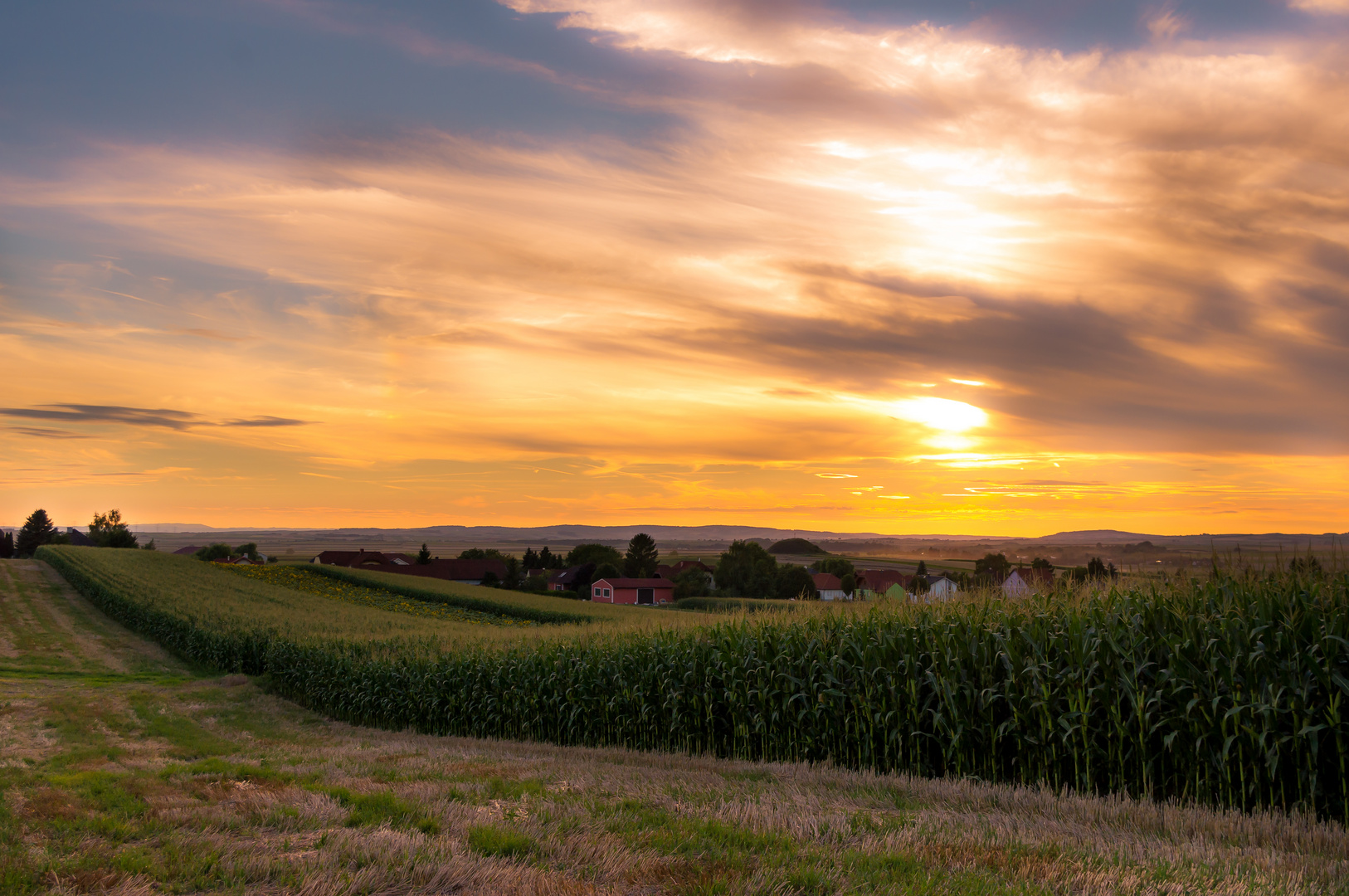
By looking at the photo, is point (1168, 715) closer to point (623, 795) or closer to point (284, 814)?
point (623, 795)

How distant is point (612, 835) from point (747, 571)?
91.7m

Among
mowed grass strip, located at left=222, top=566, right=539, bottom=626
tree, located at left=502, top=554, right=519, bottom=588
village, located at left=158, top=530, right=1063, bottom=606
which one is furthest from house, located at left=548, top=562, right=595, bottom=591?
mowed grass strip, located at left=222, top=566, right=539, bottom=626

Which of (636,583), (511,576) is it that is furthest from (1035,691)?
(511,576)

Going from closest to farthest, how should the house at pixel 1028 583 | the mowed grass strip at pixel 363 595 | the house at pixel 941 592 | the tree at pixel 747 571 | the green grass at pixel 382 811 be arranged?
the green grass at pixel 382 811, the house at pixel 1028 583, the house at pixel 941 592, the mowed grass strip at pixel 363 595, the tree at pixel 747 571

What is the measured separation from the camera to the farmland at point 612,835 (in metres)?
5.25

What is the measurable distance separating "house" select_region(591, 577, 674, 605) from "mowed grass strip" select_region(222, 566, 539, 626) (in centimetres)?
3059

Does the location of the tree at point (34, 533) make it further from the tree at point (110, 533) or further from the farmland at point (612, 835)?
the farmland at point (612, 835)

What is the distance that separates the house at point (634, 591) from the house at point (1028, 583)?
82.7m

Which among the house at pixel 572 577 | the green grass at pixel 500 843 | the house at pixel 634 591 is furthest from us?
the house at pixel 572 577

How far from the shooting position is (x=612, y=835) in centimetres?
626

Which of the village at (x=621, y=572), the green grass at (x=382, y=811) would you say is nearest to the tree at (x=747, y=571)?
the village at (x=621, y=572)

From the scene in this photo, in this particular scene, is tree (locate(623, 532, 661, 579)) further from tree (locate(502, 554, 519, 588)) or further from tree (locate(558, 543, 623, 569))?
tree (locate(502, 554, 519, 588))

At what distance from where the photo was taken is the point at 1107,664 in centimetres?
910

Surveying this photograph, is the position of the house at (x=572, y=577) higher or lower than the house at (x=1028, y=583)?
lower
